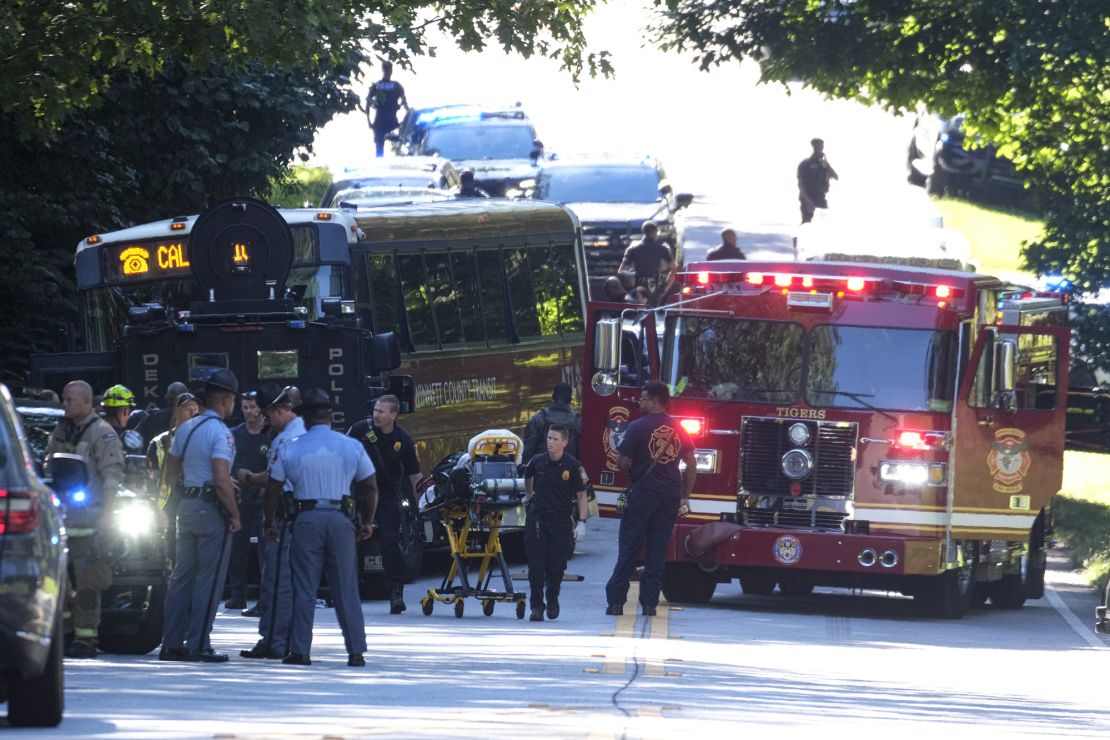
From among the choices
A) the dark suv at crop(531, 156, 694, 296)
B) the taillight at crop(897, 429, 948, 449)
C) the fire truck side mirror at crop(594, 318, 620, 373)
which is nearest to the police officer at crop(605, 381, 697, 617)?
the fire truck side mirror at crop(594, 318, 620, 373)

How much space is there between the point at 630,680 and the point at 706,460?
18.2 ft

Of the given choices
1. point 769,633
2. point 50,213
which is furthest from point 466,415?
point 769,633

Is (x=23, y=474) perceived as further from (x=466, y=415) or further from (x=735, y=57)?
(x=735, y=57)

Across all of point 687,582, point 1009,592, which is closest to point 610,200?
point 1009,592

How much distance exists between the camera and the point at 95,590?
13.7m

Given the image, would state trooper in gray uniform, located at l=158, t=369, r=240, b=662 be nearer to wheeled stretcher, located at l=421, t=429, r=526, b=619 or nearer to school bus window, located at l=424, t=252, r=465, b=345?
wheeled stretcher, located at l=421, t=429, r=526, b=619

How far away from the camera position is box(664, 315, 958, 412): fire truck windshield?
741 inches

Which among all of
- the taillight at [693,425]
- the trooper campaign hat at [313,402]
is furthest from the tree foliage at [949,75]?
the trooper campaign hat at [313,402]

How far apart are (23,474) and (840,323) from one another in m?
9.93

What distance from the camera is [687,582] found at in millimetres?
19750

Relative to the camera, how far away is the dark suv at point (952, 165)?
48406mm

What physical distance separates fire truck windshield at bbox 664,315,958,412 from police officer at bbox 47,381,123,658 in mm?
6248

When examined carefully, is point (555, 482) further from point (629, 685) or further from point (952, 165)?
point (952, 165)

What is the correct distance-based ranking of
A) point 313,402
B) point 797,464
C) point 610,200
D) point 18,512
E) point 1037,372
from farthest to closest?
1. point 610,200
2. point 1037,372
3. point 797,464
4. point 313,402
5. point 18,512
